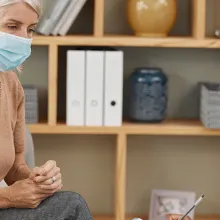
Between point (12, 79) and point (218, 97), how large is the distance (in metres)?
1.30

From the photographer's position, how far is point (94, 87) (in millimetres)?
3055

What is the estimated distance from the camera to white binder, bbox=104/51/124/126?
3.03 m

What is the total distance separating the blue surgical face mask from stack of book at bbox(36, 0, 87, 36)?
39.2 inches

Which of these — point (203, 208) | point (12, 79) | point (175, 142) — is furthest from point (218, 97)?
point (12, 79)

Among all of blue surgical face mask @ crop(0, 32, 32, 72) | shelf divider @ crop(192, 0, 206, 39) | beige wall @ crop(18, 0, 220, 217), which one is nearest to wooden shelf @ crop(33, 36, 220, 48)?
shelf divider @ crop(192, 0, 206, 39)

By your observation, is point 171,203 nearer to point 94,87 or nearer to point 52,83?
point 94,87

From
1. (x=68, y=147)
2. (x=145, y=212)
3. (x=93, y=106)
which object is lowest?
(x=145, y=212)

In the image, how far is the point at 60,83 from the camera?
3.34m

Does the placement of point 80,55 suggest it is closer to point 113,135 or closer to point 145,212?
point 113,135

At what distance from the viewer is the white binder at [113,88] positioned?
119 inches

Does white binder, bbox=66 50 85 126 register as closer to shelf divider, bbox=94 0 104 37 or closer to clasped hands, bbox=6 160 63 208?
shelf divider, bbox=94 0 104 37

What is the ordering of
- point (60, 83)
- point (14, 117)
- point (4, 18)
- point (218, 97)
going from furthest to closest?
1. point (60, 83)
2. point (218, 97)
3. point (14, 117)
4. point (4, 18)

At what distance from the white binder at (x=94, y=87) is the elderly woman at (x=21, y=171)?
3.64 ft

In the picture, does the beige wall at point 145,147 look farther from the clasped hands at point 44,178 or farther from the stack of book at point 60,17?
the clasped hands at point 44,178
